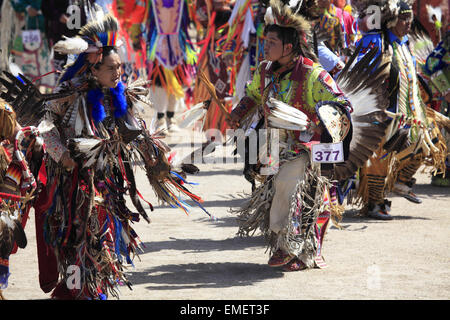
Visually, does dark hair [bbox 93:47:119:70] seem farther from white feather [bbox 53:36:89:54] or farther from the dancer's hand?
the dancer's hand

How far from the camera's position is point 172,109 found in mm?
10547

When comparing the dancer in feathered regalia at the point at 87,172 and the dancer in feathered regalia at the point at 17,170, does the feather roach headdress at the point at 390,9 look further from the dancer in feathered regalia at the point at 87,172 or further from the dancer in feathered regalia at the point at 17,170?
the dancer in feathered regalia at the point at 17,170

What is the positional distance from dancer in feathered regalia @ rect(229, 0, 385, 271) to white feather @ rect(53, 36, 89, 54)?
45.8 inches

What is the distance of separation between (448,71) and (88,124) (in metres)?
4.52

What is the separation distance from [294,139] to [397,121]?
1563 mm

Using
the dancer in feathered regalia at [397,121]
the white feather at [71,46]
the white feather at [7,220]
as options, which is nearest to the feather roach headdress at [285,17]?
the dancer in feathered regalia at [397,121]

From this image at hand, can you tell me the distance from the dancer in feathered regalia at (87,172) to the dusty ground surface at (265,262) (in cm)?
31

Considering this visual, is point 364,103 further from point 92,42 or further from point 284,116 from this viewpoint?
point 92,42

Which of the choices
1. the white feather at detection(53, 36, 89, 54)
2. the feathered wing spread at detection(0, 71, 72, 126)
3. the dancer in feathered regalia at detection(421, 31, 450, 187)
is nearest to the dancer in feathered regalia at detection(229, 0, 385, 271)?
the white feather at detection(53, 36, 89, 54)

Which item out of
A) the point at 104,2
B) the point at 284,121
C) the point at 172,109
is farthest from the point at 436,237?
the point at 172,109

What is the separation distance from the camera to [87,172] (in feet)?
13.1

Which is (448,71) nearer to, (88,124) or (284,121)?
(284,121)

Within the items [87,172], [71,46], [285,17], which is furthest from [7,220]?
[285,17]

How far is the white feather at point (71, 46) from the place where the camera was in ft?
12.8
